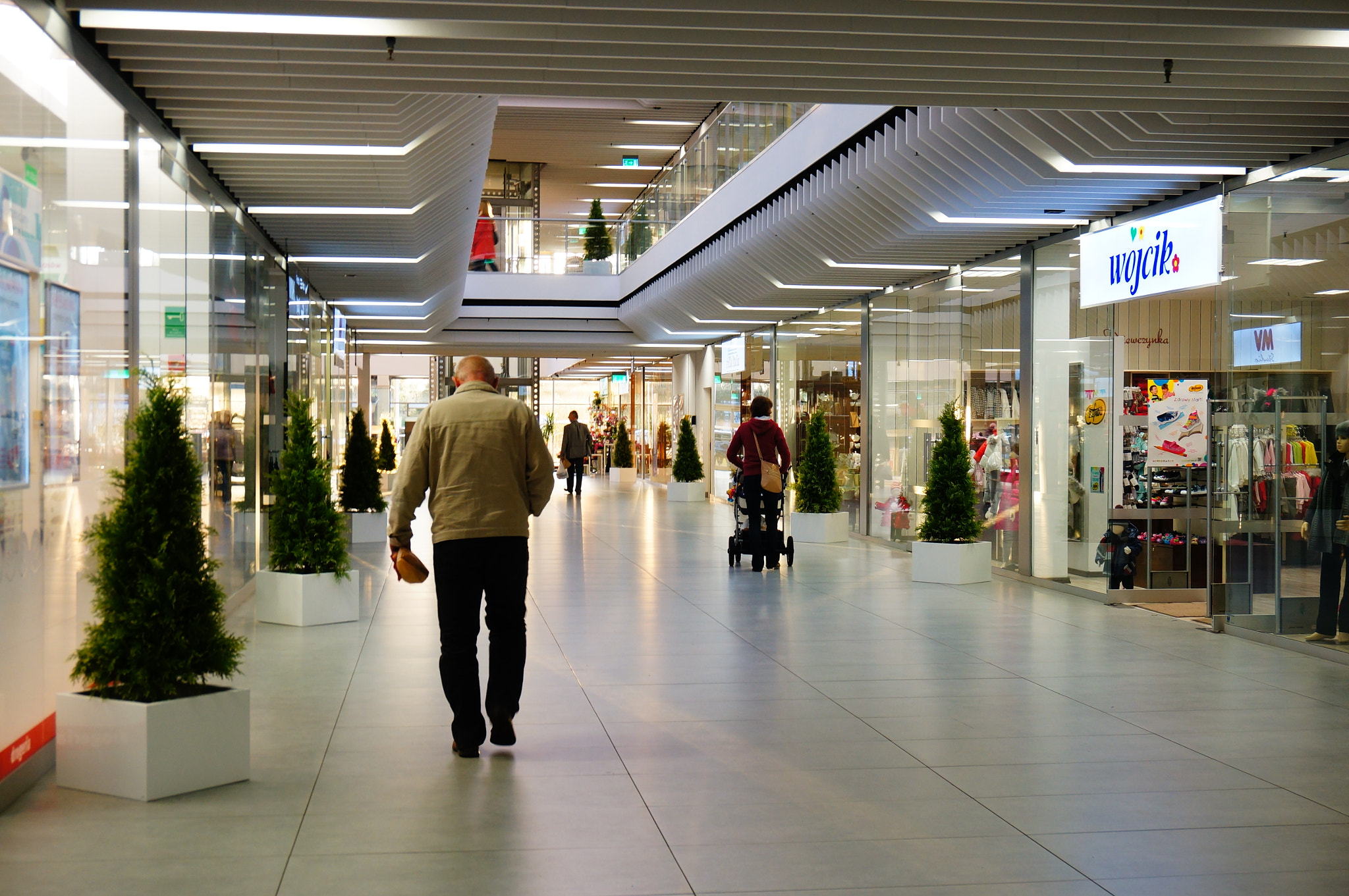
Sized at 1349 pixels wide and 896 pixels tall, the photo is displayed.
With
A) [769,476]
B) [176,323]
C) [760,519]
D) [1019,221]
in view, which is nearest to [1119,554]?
[1019,221]

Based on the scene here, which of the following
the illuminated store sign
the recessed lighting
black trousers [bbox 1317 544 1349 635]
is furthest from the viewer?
the illuminated store sign

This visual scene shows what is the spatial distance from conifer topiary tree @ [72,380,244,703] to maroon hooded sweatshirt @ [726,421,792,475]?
23.7 feet

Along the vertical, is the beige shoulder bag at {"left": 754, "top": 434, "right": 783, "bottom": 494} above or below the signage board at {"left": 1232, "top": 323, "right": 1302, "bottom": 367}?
below

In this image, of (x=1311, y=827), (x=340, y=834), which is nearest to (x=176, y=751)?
(x=340, y=834)

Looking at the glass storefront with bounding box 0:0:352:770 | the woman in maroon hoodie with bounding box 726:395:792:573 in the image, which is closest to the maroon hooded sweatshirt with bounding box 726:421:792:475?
the woman in maroon hoodie with bounding box 726:395:792:573

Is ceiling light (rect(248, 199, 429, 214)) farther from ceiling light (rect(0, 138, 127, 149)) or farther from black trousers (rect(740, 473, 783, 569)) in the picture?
black trousers (rect(740, 473, 783, 569))

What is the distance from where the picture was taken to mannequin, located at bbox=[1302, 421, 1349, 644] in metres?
7.41

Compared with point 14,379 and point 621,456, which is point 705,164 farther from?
point 621,456

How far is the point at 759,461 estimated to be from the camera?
11.6 metres

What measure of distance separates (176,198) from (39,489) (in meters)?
3.07

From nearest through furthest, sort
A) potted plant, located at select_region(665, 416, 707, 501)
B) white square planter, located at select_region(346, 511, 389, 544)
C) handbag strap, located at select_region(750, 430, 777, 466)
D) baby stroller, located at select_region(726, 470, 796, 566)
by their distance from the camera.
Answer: handbag strap, located at select_region(750, 430, 777, 466) < baby stroller, located at select_region(726, 470, 796, 566) < white square planter, located at select_region(346, 511, 389, 544) < potted plant, located at select_region(665, 416, 707, 501)

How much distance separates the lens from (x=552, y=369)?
1625 inches

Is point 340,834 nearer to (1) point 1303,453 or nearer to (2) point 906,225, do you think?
(1) point 1303,453

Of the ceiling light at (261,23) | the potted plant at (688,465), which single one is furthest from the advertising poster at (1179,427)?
the potted plant at (688,465)
